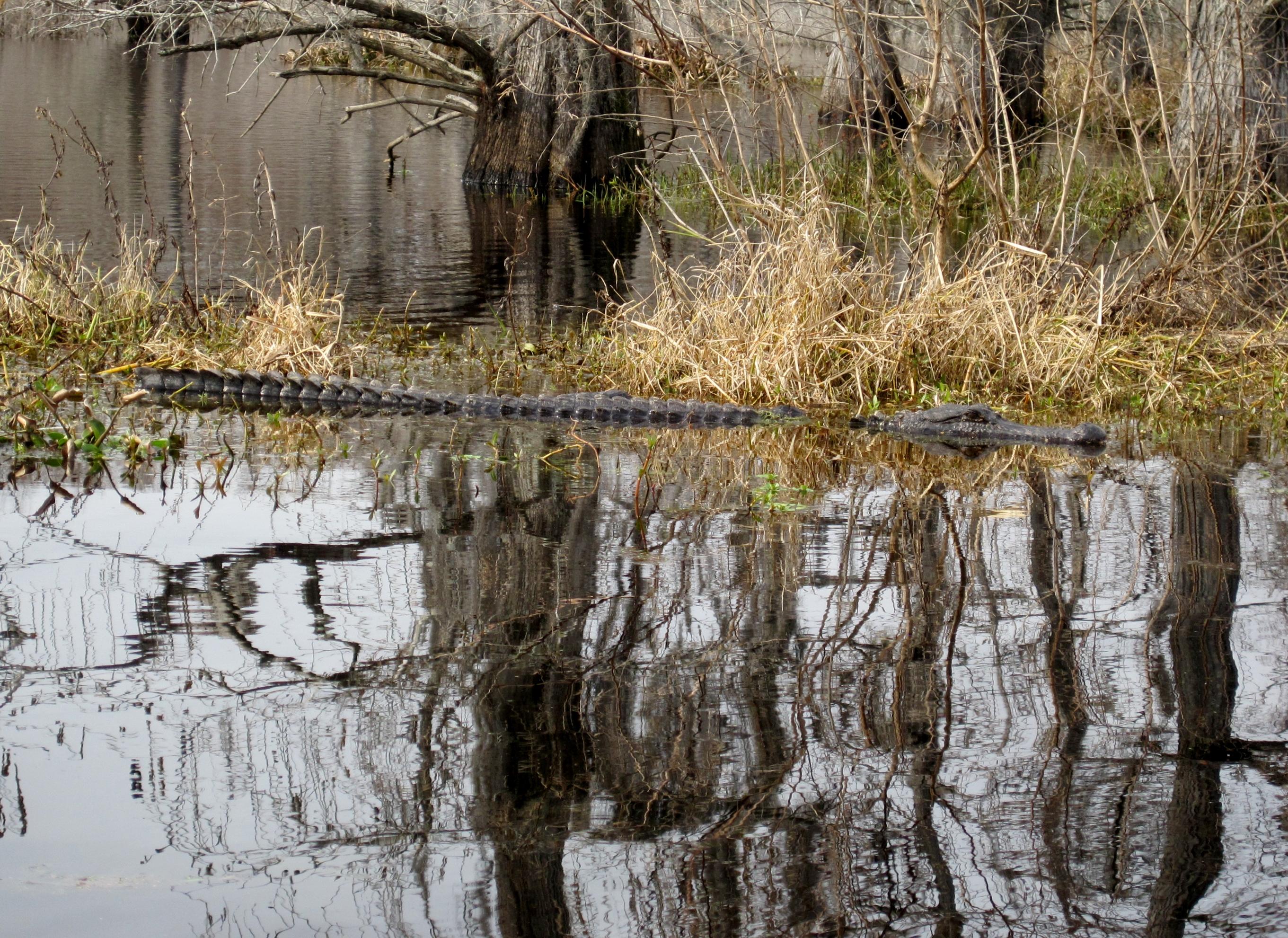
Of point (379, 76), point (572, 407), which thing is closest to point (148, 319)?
point (572, 407)

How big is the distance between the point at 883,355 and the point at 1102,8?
82.1ft

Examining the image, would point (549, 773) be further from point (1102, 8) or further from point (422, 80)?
point (1102, 8)

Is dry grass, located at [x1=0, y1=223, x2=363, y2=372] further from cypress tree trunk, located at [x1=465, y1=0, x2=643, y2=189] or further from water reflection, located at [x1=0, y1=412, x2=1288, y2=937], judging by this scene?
cypress tree trunk, located at [x1=465, y1=0, x2=643, y2=189]

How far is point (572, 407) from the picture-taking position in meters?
7.26

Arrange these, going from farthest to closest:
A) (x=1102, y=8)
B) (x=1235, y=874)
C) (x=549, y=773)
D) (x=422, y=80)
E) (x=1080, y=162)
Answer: (x=1102, y=8)
(x=1080, y=162)
(x=422, y=80)
(x=549, y=773)
(x=1235, y=874)

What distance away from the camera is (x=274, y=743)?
3.03 meters

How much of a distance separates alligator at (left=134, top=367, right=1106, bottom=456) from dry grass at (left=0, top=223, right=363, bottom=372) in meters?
0.51

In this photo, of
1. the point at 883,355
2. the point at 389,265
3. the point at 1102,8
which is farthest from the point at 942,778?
the point at 1102,8

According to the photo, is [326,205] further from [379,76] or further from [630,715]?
[630,715]

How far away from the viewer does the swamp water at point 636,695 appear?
8.20ft

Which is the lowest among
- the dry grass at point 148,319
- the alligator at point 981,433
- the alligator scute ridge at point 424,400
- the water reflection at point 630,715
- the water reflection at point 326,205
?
the water reflection at point 630,715

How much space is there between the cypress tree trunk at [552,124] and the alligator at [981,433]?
Answer: 1123cm

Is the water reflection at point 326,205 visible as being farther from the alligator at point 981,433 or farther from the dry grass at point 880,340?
the alligator at point 981,433

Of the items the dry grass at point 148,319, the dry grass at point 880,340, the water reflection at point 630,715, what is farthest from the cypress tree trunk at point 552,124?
the water reflection at point 630,715
